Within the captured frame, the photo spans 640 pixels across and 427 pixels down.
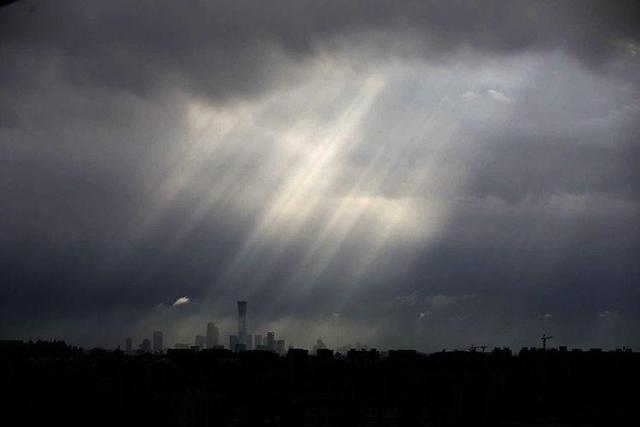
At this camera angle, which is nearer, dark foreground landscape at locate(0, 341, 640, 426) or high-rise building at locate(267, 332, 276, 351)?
dark foreground landscape at locate(0, 341, 640, 426)

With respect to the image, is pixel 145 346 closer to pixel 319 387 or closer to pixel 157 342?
pixel 157 342

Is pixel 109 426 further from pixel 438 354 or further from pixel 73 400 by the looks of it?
pixel 438 354

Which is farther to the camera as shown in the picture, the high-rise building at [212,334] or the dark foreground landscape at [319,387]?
the high-rise building at [212,334]

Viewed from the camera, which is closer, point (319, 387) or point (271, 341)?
point (319, 387)

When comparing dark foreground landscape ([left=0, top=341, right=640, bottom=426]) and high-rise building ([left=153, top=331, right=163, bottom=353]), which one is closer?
dark foreground landscape ([left=0, top=341, right=640, bottom=426])

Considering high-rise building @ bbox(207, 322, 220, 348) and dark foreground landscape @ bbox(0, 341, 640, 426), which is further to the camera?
high-rise building @ bbox(207, 322, 220, 348)

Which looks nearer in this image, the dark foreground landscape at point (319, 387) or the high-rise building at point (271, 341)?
the dark foreground landscape at point (319, 387)

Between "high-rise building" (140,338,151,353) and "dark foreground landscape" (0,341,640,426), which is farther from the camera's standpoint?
"high-rise building" (140,338,151,353)

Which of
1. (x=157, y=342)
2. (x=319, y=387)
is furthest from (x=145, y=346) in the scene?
(x=319, y=387)
